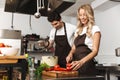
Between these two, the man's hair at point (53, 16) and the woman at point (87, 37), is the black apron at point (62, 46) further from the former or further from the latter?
the woman at point (87, 37)

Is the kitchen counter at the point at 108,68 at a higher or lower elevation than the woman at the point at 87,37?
lower

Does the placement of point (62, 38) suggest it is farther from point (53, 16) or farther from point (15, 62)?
point (15, 62)

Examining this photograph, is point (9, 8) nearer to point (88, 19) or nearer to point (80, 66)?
point (88, 19)

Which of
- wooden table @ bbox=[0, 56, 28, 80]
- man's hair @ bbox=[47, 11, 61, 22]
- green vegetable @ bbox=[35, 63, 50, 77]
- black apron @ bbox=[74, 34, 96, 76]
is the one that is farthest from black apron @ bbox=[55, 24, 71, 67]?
wooden table @ bbox=[0, 56, 28, 80]

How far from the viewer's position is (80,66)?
1.48m

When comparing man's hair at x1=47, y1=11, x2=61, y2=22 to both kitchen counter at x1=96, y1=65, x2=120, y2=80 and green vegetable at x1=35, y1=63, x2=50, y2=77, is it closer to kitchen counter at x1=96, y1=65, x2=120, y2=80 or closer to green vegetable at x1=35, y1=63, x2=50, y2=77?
green vegetable at x1=35, y1=63, x2=50, y2=77

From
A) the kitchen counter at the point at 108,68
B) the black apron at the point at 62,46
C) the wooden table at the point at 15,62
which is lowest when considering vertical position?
the kitchen counter at the point at 108,68

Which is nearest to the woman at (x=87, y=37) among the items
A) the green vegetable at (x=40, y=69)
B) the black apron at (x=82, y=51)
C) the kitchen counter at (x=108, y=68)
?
the black apron at (x=82, y=51)

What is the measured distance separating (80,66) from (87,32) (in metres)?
0.36

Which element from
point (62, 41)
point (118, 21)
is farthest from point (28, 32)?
point (62, 41)

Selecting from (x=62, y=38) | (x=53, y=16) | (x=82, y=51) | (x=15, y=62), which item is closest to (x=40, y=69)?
(x=15, y=62)

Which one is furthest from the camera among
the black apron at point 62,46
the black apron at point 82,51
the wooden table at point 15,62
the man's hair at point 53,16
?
the black apron at point 62,46

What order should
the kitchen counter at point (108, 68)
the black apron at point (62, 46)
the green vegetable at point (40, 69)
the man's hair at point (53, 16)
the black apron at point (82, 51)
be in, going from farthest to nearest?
1. the kitchen counter at point (108, 68)
2. the black apron at point (62, 46)
3. the man's hair at point (53, 16)
4. the black apron at point (82, 51)
5. the green vegetable at point (40, 69)

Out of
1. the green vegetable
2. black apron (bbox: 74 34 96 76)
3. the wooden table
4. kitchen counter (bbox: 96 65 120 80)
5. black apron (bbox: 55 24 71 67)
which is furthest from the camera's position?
kitchen counter (bbox: 96 65 120 80)
